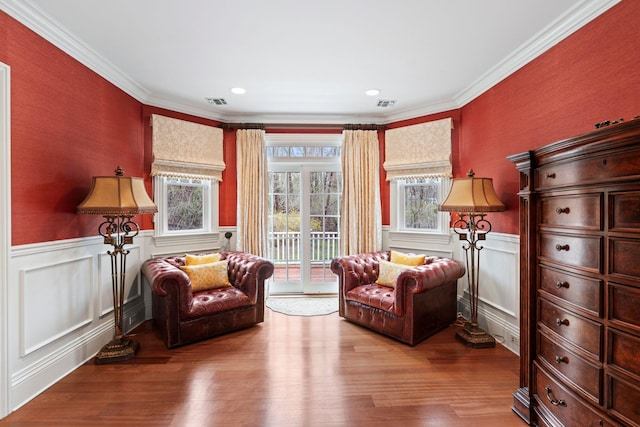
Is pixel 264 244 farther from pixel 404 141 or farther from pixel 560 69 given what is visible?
pixel 560 69

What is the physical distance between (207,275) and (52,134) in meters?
1.96

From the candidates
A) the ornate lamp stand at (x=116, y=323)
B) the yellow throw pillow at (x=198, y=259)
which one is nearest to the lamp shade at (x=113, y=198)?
the ornate lamp stand at (x=116, y=323)

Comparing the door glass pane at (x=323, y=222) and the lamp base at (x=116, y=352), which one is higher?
the door glass pane at (x=323, y=222)

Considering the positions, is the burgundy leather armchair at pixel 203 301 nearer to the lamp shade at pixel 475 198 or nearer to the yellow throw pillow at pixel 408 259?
the yellow throw pillow at pixel 408 259

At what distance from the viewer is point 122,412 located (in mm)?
2066

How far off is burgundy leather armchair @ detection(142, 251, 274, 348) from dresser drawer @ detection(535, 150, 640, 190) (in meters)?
2.83

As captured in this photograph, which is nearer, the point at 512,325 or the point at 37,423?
the point at 37,423

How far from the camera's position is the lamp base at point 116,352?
271 centimetres

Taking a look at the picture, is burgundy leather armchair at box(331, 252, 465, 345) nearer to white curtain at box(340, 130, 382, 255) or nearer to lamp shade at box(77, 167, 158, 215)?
white curtain at box(340, 130, 382, 255)

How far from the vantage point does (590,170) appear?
148 centimetres

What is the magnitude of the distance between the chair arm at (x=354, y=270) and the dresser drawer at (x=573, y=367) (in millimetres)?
2056

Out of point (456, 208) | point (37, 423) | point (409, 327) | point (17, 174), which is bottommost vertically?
point (37, 423)

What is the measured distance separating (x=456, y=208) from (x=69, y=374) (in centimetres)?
385

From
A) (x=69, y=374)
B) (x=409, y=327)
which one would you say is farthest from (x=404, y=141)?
(x=69, y=374)
